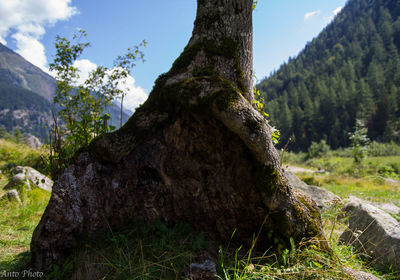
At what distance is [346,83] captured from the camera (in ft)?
346

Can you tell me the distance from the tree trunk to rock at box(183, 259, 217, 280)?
0.66 metres

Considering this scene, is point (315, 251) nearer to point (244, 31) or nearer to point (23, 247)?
point (244, 31)

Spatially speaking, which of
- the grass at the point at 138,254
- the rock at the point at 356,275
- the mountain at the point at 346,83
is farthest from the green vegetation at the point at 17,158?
the mountain at the point at 346,83

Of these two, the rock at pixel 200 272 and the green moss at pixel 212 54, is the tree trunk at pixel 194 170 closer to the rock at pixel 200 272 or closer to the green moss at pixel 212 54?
the green moss at pixel 212 54

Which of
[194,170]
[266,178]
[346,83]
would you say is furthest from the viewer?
[346,83]

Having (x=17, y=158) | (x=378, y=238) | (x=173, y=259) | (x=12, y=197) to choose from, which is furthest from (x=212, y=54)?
(x=17, y=158)

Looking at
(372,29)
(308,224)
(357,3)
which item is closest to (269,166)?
(308,224)

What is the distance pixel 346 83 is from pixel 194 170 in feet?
414

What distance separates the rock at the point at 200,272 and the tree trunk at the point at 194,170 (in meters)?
0.66

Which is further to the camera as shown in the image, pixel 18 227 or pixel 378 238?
pixel 18 227

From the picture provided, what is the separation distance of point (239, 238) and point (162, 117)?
1.97 meters

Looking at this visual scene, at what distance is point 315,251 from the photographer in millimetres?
2701

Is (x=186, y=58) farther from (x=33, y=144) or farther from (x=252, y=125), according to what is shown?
(x=33, y=144)

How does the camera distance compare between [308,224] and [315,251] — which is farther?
[308,224]
